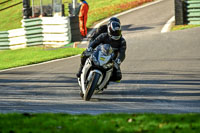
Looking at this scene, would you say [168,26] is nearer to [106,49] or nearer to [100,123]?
[106,49]

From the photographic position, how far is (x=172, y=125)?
6.56 m

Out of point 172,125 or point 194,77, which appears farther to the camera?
point 194,77

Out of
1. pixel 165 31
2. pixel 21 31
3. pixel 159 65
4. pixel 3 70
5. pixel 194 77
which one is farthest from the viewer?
pixel 21 31

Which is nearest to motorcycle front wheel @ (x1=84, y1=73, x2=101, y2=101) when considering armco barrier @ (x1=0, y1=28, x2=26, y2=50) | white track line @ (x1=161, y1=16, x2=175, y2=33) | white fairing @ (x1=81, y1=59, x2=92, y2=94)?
white fairing @ (x1=81, y1=59, x2=92, y2=94)

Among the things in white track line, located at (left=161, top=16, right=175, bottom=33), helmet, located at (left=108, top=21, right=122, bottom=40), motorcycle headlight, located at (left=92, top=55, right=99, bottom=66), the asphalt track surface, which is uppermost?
helmet, located at (left=108, top=21, right=122, bottom=40)

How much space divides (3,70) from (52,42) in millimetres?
7855

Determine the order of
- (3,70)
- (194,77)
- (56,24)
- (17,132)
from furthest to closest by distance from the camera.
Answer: (56,24) → (3,70) → (194,77) → (17,132)

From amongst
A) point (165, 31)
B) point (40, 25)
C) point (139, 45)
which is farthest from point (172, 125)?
point (40, 25)

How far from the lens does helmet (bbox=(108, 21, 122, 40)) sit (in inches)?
390

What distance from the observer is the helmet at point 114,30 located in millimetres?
9898

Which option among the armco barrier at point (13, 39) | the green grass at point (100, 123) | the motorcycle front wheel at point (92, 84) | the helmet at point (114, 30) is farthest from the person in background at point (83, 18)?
the green grass at point (100, 123)

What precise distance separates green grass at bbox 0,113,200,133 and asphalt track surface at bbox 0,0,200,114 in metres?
0.93

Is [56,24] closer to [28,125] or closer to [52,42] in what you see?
[52,42]

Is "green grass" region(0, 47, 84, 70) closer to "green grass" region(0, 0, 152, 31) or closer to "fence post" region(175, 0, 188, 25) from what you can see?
"fence post" region(175, 0, 188, 25)
